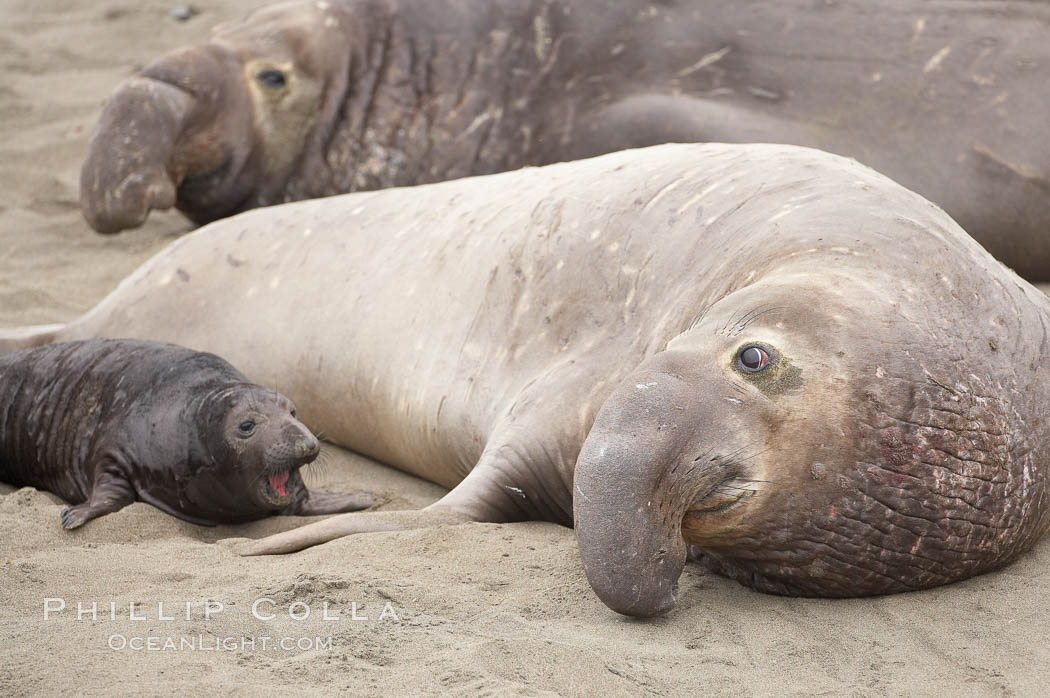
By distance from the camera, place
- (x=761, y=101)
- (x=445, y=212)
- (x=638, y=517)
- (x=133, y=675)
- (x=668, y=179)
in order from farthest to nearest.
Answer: (x=761, y=101)
(x=445, y=212)
(x=668, y=179)
(x=638, y=517)
(x=133, y=675)

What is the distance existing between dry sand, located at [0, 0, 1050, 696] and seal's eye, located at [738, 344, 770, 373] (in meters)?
0.49

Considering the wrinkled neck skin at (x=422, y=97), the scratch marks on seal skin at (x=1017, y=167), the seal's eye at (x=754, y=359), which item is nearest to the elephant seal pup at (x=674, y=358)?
the seal's eye at (x=754, y=359)

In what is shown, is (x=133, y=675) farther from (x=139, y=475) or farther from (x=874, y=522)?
(x=139, y=475)

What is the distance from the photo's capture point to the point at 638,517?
2637 millimetres

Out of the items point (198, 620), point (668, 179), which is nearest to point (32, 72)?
point (668, 179)

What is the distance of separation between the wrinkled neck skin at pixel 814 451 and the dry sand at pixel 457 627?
111 mm

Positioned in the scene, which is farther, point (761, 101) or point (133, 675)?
point (761, 101)

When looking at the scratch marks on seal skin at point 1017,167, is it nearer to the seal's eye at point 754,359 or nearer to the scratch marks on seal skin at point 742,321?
the scratch marks on seal skin at point 742,321

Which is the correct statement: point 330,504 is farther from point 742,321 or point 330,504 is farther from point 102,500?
point 742,321

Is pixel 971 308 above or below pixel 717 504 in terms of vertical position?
above

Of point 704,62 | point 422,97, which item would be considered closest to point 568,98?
point 704,62

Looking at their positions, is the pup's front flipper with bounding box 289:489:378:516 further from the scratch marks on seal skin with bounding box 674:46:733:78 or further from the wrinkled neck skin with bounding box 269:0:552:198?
the scratch marks on seal skin with bounding box 674:46:733:78

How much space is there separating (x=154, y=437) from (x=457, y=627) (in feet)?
5.53

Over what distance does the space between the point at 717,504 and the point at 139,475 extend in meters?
1.97
